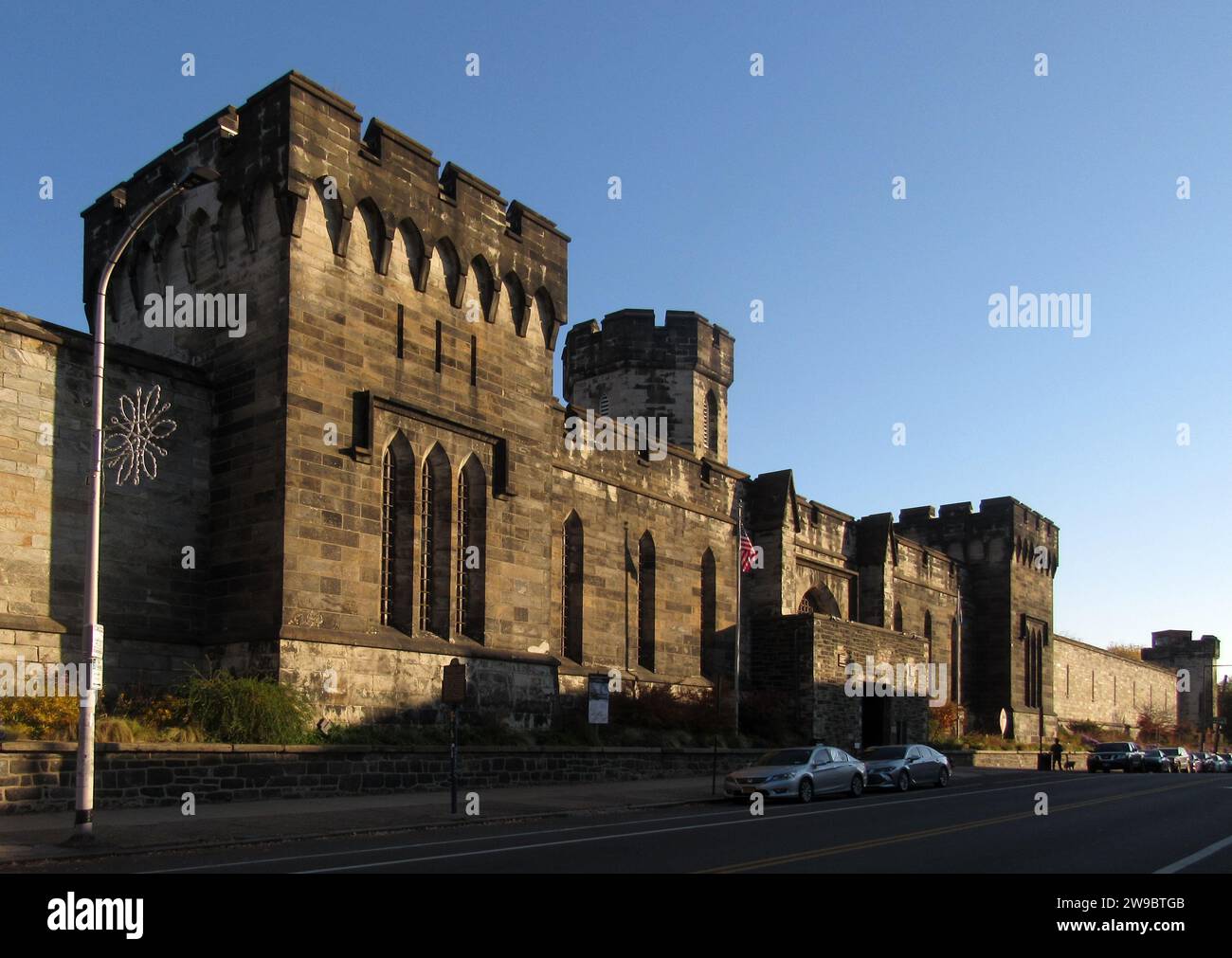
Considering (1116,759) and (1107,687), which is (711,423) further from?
(1107,687)

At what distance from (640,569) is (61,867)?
24.1 metres

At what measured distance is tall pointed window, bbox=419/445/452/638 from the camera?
27375mm

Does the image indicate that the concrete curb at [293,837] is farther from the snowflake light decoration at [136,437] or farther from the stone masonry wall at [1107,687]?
the stone masonry wall at [1107,687]

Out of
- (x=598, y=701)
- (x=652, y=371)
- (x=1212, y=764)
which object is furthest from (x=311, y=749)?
(x=1212, y=764)

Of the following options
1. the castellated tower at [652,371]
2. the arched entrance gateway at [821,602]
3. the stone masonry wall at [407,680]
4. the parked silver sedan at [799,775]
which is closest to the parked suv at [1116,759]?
the arched entrance gateway at [821,602]

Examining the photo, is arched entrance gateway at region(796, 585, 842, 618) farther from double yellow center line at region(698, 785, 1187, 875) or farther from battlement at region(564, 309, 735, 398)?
double yellow center line at region(698, 785, 1187, 875)

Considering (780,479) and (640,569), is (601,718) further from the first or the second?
(780,479)

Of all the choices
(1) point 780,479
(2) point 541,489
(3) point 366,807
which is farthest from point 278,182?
(1) point 780,479

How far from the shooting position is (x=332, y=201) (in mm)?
25531

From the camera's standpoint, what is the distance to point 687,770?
32125 mm

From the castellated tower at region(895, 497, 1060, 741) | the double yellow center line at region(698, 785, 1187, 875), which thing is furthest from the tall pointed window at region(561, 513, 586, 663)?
the castellated tower at region(895, 497, 1060, 741)

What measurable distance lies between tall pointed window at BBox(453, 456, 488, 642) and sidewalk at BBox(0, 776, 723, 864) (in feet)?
13.8

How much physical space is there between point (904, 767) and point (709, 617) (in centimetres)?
1081

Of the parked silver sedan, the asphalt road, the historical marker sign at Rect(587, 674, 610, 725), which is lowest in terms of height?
the parked silver sedan
